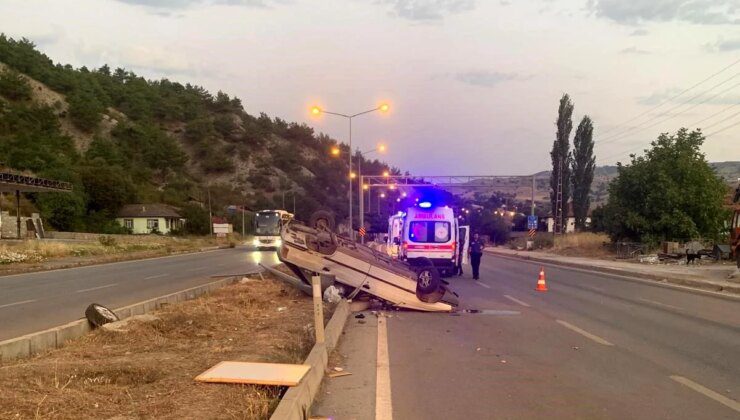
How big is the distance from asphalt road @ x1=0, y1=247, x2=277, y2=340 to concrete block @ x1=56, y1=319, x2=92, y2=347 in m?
1.66

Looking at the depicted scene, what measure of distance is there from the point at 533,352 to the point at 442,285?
463 cm

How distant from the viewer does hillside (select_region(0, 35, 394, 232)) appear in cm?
8194

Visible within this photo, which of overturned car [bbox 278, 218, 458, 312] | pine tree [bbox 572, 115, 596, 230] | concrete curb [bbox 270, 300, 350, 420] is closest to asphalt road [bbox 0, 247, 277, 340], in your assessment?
overturned car [bbox 278, 218, 458, 312]

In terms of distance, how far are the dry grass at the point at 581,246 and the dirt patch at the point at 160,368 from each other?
3713cm

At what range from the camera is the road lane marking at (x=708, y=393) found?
6559mm

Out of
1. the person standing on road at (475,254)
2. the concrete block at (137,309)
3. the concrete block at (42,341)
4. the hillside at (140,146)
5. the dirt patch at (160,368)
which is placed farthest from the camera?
the hillside at (140,146)

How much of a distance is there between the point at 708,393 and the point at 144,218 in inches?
3319

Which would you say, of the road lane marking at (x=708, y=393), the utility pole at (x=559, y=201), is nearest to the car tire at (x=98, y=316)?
the road lane marking at (x=708, y=393)

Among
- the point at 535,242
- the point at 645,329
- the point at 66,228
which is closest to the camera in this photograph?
the point at 645,329

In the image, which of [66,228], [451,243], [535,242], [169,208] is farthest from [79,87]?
[451,243]

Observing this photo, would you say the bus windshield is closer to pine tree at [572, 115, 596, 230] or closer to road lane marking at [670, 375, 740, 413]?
pine tree at [572, 115, 596, 230]

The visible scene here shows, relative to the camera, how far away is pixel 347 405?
637 cm

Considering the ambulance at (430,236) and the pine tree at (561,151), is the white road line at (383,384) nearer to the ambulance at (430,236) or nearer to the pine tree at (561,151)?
the ambulance at (430,236)

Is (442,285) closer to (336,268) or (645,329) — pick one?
(336,268)
